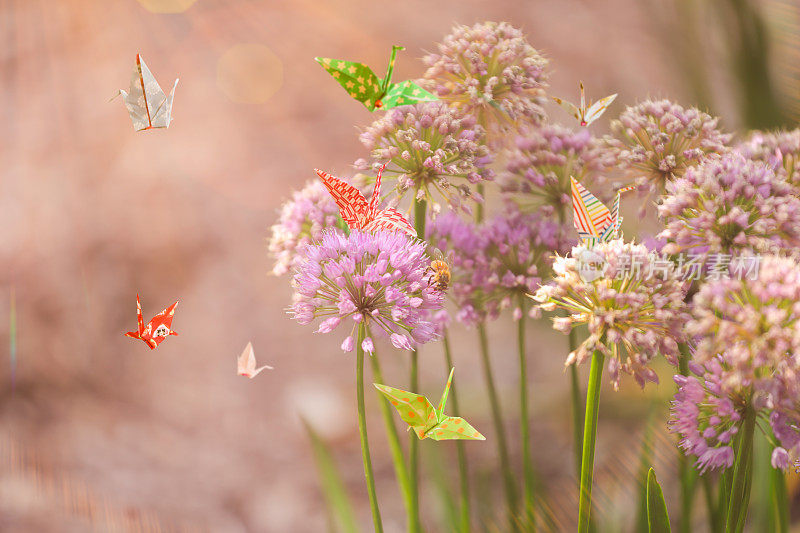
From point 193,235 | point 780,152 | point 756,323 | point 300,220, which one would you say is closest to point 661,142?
point 780,152

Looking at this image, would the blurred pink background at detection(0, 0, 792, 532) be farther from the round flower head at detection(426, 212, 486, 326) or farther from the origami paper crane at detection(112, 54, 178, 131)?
the origami paper crane at detection(112, 54, 178, 131)

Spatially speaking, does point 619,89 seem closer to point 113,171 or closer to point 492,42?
point 492,42

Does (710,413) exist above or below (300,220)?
below

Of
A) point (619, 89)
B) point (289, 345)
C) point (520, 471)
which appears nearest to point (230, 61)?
point (289, 345)

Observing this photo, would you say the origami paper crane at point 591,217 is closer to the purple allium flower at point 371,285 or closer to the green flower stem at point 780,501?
the purple allium flower at point 371,285

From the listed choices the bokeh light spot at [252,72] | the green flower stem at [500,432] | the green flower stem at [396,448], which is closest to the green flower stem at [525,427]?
the green flower stem at [500,432]

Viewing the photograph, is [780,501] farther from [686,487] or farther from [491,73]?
[491,73]

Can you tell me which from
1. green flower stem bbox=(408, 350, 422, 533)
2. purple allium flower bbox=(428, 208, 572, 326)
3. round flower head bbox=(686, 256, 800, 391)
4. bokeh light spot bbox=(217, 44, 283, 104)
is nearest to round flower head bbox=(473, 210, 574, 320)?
purple allium flower bbox=(428, 208, 572, 326)
